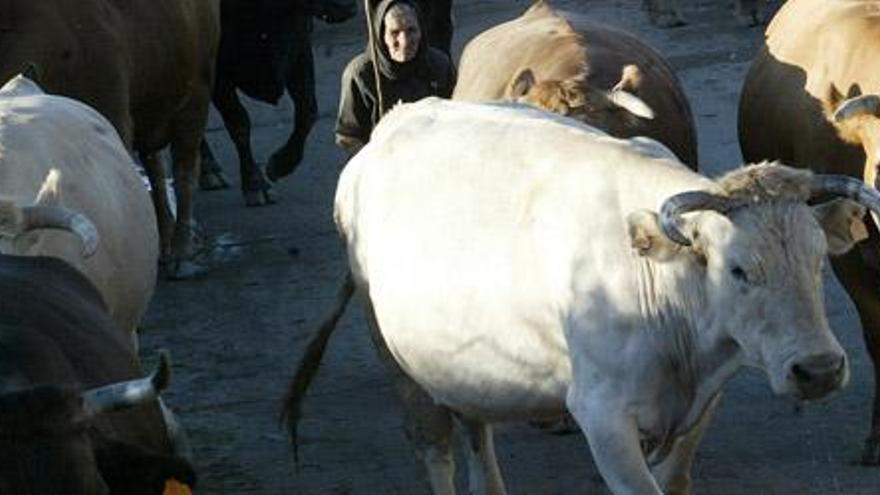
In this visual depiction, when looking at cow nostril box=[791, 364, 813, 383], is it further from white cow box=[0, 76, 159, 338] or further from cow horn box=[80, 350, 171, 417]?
white cow box=[0, 76, 159, 338]

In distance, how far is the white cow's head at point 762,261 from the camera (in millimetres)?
7039

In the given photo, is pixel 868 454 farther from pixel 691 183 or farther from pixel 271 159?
pixel 271 159

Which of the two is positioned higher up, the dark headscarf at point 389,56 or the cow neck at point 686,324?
the cow neck at point 686,324

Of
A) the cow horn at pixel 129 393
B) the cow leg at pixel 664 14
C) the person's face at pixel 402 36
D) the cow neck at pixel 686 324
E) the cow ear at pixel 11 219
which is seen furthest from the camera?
the cow leg at pixel 664 14

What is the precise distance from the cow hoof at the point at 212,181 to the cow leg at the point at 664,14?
19.6 feet

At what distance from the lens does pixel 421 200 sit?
26.8 feet

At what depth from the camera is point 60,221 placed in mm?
8016

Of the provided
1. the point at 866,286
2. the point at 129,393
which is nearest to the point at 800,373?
the point at 129,393

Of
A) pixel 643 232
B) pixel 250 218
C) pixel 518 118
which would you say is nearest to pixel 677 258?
pixel 643 232

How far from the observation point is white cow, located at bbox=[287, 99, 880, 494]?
23.4 feet

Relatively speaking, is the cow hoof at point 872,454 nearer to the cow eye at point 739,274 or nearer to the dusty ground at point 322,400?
the dusty ground at point 322,400

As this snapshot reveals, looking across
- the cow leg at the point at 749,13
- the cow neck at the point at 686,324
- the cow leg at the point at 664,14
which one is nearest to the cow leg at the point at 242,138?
the cow leg at the point at 664,14

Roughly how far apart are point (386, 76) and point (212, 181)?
5428 mm

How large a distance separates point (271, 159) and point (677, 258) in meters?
8.47
